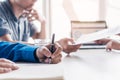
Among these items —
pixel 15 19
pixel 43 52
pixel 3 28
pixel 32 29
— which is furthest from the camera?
pixel 32 29

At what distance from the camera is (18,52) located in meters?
1.06

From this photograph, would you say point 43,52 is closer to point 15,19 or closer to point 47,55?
point 47,55

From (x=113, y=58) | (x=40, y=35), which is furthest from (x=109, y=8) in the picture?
(x=113, y=58)

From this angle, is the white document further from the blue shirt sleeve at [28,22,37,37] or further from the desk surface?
the blue shirt sleeve at [28,22,37,37]

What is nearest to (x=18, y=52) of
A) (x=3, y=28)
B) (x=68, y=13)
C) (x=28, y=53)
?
(x=28, y=53)

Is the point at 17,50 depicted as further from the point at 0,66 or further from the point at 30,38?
the point at 30,38

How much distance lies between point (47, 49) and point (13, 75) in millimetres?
278

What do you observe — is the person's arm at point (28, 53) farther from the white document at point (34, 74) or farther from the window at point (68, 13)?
the window at point (68, 13)

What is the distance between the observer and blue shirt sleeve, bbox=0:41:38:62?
3.40 ft

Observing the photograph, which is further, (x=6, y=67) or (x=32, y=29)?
(x=32, y=29)

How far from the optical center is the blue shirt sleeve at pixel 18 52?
1037mm

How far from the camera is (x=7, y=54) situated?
1091 mm

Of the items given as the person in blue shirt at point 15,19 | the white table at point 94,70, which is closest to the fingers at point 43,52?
the white table at point 94,70

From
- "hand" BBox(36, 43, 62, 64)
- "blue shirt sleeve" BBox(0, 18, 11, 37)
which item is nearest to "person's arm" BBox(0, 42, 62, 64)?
"hand" BBox(36, 43, 62, 64)
